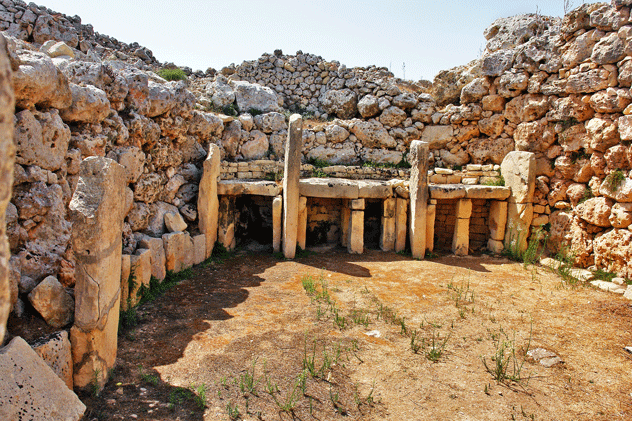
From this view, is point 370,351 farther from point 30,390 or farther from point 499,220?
point 499,220

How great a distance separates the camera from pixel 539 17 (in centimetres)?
1028

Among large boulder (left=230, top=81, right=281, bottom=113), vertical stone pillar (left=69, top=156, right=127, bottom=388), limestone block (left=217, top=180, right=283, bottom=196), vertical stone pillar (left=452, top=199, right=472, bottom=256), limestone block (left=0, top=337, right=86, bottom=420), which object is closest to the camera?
limestone block (left=0, top=337, right=86, bottom=420)

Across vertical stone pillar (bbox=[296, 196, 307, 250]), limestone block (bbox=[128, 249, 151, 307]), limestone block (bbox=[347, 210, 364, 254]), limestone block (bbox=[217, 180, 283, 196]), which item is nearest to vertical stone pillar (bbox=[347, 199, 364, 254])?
limestone block (bbox=[347, 210, 364, 254])

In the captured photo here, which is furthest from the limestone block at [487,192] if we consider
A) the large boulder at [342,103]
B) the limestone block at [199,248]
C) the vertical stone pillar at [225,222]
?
the limestone block at [199,248]

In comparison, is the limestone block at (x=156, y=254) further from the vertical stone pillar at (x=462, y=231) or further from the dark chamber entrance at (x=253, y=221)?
the vertical stone pillar at (x=462, y=231)

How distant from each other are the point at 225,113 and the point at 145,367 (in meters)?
8.06

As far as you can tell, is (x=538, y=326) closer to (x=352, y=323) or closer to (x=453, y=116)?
(x=352, y=323)

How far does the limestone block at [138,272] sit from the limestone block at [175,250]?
0.81 metres

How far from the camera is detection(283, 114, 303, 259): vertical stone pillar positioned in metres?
8.59

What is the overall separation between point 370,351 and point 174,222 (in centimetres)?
459

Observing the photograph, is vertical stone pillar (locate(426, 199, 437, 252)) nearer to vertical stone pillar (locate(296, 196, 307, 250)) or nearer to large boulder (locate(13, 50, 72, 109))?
vertical stone pillar (locate(296, 196, 307, 250))

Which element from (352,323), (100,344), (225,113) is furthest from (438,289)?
(225,113)

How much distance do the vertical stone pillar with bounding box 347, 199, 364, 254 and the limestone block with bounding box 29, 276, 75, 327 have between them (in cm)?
636

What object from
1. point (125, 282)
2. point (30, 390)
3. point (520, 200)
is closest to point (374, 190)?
point (520, 200)
